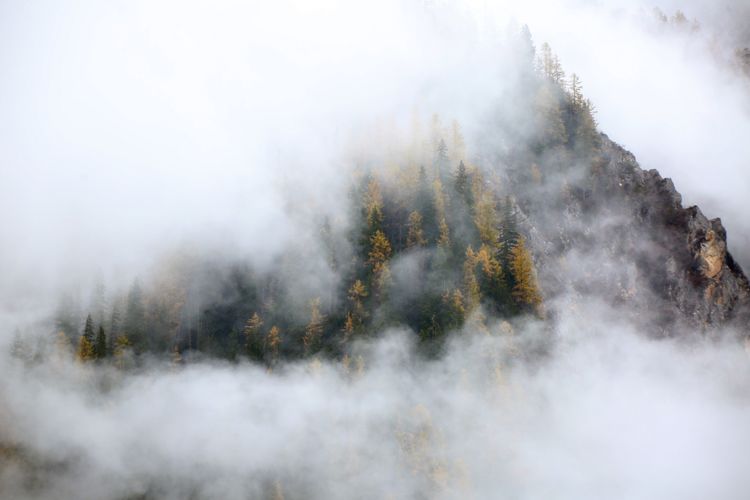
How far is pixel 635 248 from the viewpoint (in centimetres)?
12100

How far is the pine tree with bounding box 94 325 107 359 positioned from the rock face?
7779cm

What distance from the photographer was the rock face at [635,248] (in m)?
117

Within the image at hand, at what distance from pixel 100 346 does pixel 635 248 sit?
319 ft

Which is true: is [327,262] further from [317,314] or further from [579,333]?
[579,333]

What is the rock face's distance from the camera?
117 metres

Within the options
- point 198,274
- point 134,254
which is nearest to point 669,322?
point 198,274

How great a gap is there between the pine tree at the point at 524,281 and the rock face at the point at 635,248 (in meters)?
4.78

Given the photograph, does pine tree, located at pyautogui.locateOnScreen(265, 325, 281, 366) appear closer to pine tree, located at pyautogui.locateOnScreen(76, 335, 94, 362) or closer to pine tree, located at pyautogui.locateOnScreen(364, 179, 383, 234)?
pine tree, located at pyautogui.locateOnScreen(364, 179, 383, 234)

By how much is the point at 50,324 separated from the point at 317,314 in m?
52.6

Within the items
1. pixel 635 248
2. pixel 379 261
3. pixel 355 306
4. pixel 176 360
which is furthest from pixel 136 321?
pixel 635 248

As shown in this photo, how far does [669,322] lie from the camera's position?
116m

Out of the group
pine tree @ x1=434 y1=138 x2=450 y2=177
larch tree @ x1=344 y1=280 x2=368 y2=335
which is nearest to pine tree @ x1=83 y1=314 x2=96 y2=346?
larch tree @ x1=344 y1=280 x2=368 y2=335

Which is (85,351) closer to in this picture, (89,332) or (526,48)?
(89,332)

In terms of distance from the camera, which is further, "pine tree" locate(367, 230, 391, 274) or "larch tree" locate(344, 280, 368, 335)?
"pine tree" locate(367, 230, 391, 274)
